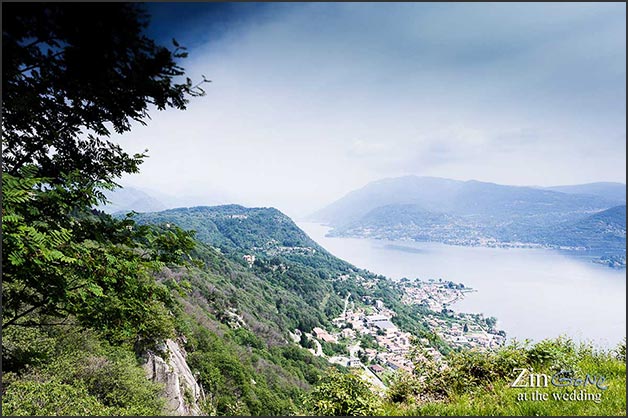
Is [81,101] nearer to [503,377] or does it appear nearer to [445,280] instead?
[503,377]

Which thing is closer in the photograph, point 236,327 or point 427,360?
point 427,360

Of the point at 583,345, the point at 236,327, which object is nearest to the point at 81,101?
the point at 583,345

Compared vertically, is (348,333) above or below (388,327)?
below

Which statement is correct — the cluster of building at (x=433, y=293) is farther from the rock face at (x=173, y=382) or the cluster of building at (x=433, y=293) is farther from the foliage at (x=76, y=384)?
the foliage at (x=76, y=384)

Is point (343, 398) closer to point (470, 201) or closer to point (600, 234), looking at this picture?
point (600, 234)

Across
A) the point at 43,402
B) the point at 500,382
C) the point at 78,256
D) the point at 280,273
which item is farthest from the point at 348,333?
the point at 78,256

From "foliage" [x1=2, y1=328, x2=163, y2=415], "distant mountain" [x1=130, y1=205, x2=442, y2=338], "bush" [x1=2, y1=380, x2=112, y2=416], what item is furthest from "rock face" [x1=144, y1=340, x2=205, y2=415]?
"distant mountain" [x1=130, y1=205, x2=442, y2=338]

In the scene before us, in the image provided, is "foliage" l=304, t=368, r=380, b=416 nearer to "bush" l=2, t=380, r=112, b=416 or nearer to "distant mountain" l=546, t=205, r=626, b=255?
"bush" l=2, t=380, r=112, b=416
